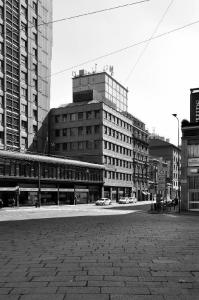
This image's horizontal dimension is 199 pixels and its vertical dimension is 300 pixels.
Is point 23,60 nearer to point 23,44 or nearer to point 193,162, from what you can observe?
point 23,44

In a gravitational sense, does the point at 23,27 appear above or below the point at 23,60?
above

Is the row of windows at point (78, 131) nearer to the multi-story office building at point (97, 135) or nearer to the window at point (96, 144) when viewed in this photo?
the multi-story office building at point (97, 135)

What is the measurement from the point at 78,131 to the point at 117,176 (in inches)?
552

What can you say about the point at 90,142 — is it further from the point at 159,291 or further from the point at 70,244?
the point at 159,291

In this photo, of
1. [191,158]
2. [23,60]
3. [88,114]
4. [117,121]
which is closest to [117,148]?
[117,121]

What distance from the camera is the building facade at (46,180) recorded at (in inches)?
2170

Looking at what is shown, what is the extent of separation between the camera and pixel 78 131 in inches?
3191

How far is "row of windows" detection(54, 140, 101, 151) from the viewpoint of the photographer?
261 ft

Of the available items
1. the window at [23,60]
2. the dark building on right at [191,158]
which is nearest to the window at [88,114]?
the window at [23,60]

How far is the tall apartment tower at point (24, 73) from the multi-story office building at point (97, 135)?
19.3 ft

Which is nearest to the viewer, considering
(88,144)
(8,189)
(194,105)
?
(194,105)

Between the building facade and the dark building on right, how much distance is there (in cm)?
2242

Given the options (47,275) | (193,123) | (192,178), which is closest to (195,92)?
(193,123)

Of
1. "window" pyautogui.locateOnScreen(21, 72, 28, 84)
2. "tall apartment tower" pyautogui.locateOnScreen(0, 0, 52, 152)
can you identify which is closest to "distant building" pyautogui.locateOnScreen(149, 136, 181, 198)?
"tall apartment tower" pyautogui.locateOnScreen(0, 0, 52, 152)
